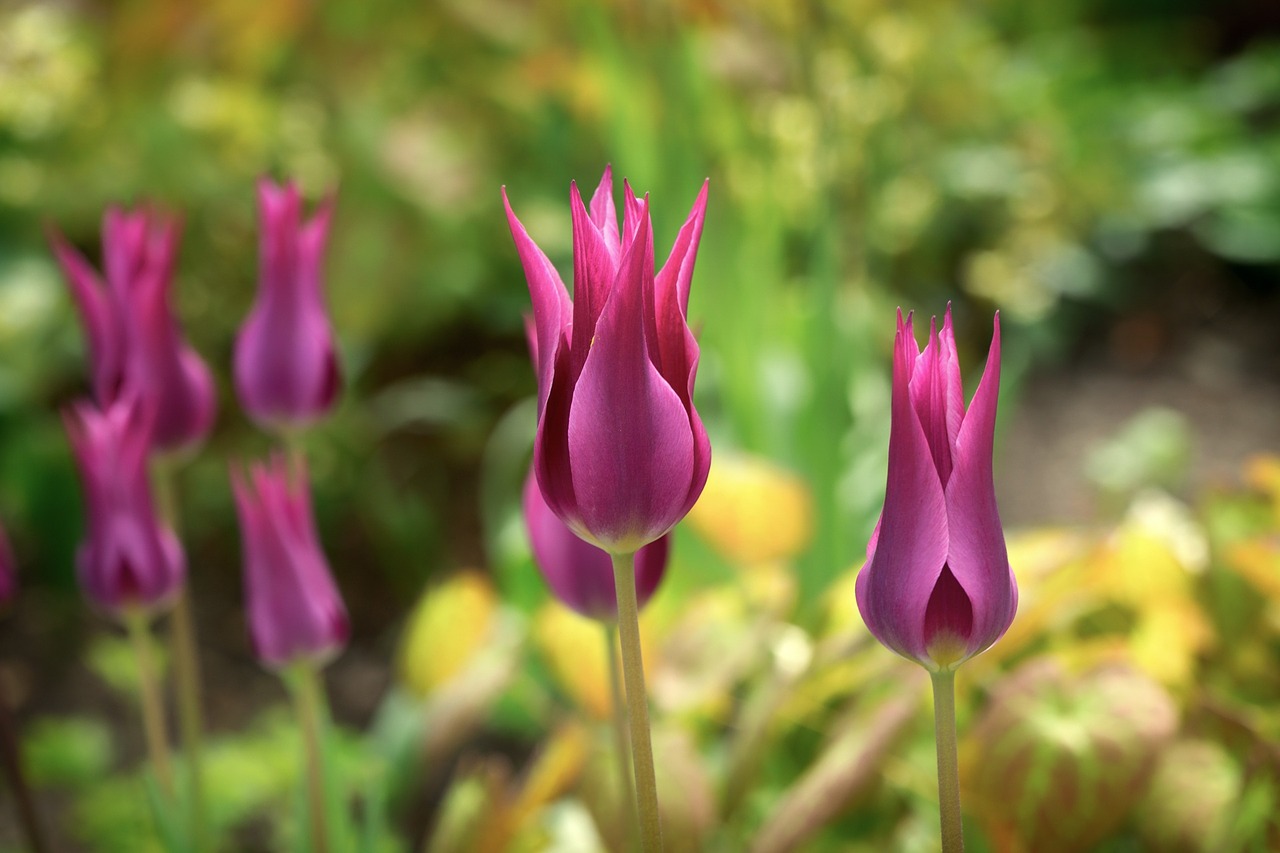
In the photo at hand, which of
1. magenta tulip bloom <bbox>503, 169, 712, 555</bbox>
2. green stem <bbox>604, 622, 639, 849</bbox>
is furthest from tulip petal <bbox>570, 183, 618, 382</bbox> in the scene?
green stem <bbox>604, 622, 639, 849</bbox>

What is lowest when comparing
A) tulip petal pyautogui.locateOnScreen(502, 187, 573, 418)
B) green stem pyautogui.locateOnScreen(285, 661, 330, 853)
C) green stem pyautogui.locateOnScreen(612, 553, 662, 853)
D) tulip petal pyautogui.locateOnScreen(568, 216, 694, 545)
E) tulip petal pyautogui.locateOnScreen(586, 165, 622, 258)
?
green stem pyautogui.locateOnScreen(285, 661, 330, 853)

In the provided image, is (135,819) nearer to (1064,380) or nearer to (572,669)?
(572,669)

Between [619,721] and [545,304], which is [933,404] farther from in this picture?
[619,721]

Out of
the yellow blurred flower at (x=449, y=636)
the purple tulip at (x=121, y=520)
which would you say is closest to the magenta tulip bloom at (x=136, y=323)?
the purple tulip at (x=121, y=520)

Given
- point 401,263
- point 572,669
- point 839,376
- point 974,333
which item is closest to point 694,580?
point 839,376

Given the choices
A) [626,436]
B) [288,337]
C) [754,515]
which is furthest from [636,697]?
[754,515]

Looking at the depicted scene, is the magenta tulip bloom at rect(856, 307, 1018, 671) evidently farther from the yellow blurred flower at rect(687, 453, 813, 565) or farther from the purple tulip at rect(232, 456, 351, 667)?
the yellow blurred flower at rect(687, 453, 813, 565)
